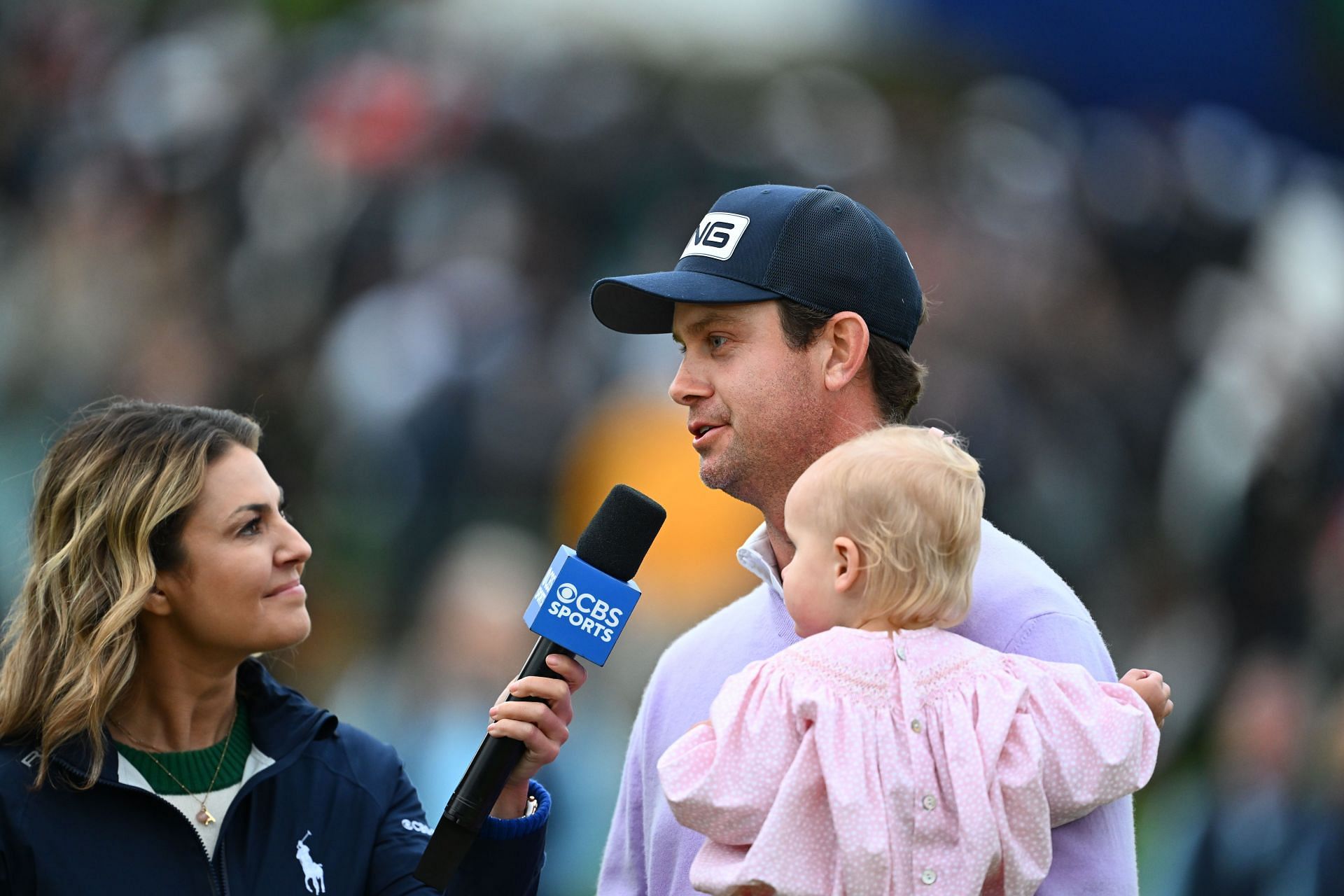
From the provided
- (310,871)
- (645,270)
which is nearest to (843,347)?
(310,871)

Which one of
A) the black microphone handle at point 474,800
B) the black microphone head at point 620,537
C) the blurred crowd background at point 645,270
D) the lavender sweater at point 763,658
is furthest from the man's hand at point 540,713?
the blurred crowd background at point 645,270

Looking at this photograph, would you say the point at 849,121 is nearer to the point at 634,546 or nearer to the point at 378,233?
the point at 378,233

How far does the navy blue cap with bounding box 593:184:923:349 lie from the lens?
2.46 m

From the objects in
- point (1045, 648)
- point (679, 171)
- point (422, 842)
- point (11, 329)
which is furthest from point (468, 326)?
point (1045, 648)

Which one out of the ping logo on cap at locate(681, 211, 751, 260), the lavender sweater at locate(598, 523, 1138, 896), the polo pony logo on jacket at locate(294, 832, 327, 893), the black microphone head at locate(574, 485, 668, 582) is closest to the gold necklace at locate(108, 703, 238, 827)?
the polo pony logo on jacket at locate(294, 832, 327, 893)

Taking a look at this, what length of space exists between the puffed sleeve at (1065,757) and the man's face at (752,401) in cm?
67

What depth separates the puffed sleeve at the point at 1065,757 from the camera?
186 centimetres

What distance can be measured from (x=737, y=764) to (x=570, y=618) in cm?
43

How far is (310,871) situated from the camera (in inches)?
101

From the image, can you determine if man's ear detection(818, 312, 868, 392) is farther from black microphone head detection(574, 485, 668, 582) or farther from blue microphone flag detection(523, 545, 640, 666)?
blue microphone flag detection(523, 545, 640, 666)

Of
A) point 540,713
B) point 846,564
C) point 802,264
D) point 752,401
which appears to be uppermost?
point 802,264

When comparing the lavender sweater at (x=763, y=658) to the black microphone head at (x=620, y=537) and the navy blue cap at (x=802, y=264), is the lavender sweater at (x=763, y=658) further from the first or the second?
the navy blue cap at (x=802, y=264)

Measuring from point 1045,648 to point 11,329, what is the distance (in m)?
6.60

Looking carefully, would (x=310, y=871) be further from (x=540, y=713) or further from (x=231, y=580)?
(x=540, y=713)
